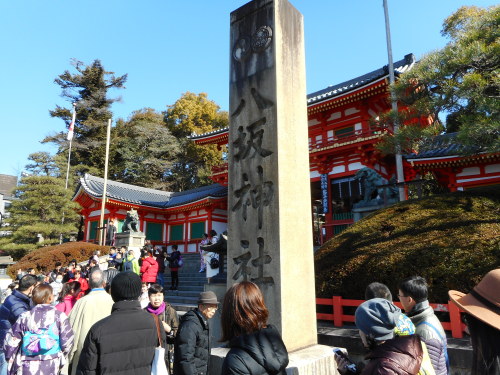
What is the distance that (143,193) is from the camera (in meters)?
25.1

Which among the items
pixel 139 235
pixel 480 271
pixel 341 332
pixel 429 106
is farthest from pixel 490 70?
pixel 139 235

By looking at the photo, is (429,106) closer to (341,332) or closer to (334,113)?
(341,332)

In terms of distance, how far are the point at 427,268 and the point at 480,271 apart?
2.35ft

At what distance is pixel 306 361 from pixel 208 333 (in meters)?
0.86

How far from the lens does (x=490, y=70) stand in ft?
23.3

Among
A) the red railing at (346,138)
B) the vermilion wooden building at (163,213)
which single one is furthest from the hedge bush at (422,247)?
the vermilion wooden building at (163,213)

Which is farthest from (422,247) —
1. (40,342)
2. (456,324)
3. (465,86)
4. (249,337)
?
(40,342)

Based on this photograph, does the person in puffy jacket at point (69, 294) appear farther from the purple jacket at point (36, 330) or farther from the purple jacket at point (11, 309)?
the purple jacket at point (36, 330)

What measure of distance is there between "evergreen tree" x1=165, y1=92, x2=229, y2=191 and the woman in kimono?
2638 cm

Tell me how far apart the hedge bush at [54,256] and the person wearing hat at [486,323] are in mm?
16664

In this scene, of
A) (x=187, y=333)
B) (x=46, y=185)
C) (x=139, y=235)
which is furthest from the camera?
(x=46, y=185)

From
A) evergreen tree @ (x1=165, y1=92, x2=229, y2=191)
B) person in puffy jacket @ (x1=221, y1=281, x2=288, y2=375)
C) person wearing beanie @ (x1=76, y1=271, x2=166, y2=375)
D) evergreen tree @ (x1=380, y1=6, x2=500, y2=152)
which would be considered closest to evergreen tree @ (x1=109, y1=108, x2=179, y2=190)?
evergreen tree @ (x1=165, y1=92, x2=229, y2=191)

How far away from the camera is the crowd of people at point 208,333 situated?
136 cm

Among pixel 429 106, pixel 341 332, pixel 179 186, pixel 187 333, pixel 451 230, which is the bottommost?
pixel 341 332
